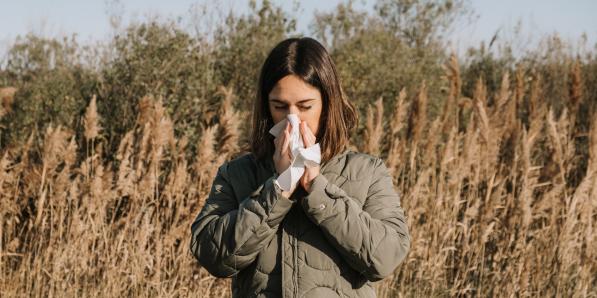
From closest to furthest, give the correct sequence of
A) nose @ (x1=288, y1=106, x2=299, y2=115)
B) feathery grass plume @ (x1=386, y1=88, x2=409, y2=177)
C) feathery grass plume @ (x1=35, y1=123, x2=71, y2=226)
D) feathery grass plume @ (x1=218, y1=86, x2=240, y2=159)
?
nose @ (x1=288, y1=106, x2=299, y2=115) < feathery grass plume @ (x1=35, y1=123, x2=71, y2=226) < feathery grass plume @ (x1=218, y1=86, x2=240, y2=159) < feathery grass plume @ (x1=386, y1=88, x2=409, y2=177)

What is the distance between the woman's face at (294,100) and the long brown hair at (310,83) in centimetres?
2

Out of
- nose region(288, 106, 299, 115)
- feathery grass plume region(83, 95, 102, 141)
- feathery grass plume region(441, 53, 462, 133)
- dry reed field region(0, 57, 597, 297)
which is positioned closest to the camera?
nose region(288, 106, 299, 115)

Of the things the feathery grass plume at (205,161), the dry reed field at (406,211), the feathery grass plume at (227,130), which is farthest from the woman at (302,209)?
the feathery grass plume at (227,130)

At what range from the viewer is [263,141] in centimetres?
245

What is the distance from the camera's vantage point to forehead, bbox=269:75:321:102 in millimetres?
2314

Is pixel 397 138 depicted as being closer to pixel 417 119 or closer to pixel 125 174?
pixel 417 119

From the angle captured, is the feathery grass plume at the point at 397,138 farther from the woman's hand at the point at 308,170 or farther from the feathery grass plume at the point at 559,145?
the woman's hand at the point at 308,170

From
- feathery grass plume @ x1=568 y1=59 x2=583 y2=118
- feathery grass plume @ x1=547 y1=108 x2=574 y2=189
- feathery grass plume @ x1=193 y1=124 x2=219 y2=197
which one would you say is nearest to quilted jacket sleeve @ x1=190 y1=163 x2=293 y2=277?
feathery grass plume @ x1=193 y1=124 x2=219 y2=197

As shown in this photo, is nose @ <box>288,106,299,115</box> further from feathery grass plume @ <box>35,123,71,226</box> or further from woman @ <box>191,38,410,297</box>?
feathery grass plume @ <box>35,123,71,226</box>

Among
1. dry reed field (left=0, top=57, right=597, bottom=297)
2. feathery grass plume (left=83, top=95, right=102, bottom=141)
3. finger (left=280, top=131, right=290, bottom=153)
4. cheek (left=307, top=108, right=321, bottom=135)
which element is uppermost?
cheek (left=307, top=108, right=321, bottom=135)

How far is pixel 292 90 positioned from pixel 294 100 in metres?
0.03

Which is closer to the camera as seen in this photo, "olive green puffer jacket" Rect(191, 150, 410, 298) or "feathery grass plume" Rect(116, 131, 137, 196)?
"olive green puffer jacket" Rect(191, 150, 410, 298)

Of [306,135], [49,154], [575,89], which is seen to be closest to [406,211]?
[575,89]

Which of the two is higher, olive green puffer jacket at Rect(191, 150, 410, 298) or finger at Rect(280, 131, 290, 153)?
finger at Rect(280, 131, 290, 153)
